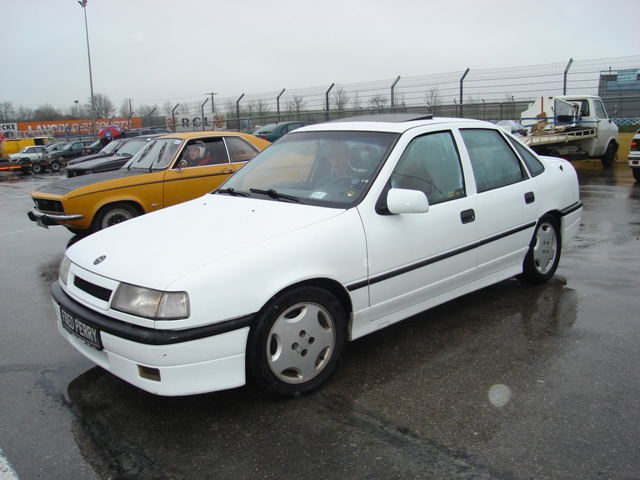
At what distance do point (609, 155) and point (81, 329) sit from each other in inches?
673

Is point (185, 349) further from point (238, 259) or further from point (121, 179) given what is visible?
point (121, 179)

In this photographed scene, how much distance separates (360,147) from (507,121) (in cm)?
2019

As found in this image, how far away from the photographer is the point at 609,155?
16594mm

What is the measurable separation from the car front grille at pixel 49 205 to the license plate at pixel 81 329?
14.6 feet

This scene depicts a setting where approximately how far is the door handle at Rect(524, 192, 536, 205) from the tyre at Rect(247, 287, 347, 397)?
7.24ft

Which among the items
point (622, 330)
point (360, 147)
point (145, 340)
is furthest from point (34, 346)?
point (622, 330)

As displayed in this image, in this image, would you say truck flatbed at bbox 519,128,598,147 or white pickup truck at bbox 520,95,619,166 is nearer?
truck flatbed at bbox 519,128,598,147

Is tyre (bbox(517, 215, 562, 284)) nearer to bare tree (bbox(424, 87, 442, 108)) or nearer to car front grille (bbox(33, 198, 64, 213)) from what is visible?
car front grille (bbox(33, 198, 64, 213))

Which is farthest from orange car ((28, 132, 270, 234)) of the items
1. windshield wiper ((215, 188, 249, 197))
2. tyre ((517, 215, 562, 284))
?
tyre ((517, 215, 562, 284))

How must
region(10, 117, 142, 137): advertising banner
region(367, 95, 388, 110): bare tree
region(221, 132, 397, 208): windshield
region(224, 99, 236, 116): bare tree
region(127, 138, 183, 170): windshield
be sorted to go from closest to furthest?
region(221, 132, 397, 208): windshield < region(127, 138, 183, 170): windshield < region(367, 95, 388, 110): bare tree < region(224, 99, 236, 116): bare tree < region(10, 117, 142, 137): advertising banner

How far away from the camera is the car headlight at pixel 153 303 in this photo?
2.79 meters

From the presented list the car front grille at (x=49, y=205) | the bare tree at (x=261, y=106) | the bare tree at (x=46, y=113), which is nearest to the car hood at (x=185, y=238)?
the car front grille at (x=49, y=205)

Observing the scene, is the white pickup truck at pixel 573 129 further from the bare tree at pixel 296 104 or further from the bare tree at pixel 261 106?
the bare tree at pixel 261 106

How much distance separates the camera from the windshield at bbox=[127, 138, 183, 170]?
8039mm
